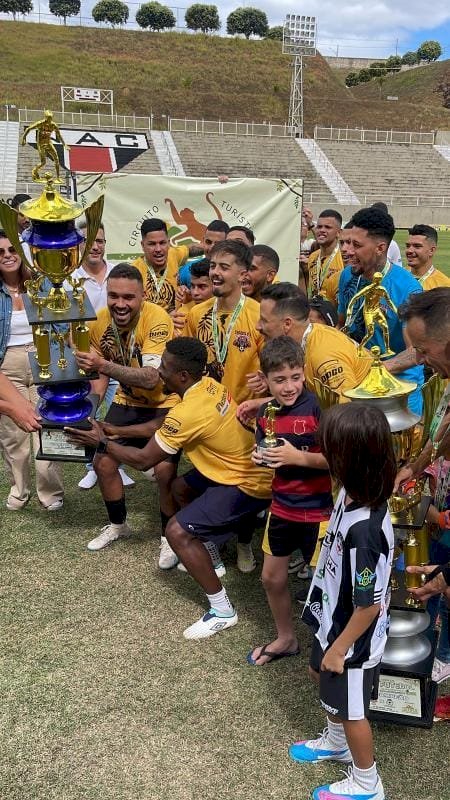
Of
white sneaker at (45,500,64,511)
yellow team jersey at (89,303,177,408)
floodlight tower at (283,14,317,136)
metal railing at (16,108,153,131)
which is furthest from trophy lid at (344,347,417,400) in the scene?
floodlight tower at (283,14,317,136)

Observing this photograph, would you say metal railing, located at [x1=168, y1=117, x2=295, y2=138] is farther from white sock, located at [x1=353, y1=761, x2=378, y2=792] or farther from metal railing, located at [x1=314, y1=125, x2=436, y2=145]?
white sock, located at [x1=353, y1=761, x2=378, y2=792]

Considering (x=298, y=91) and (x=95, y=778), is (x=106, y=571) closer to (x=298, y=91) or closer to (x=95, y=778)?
(x=95, y=778)

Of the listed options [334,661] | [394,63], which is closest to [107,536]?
[334,661]

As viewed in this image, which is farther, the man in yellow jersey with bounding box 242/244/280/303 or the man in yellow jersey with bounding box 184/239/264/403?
the man in yellow jersey with bounding box 242/244/280/303

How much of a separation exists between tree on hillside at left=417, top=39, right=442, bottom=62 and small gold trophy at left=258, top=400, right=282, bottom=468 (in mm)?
107019

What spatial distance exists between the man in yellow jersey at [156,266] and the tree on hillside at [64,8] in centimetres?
9161

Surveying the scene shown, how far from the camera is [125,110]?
1891 inches

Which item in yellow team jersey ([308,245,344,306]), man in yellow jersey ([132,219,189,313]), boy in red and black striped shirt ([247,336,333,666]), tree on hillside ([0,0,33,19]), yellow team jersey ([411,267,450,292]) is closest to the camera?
boy in red and black striped shirt ([247,336,333,666])

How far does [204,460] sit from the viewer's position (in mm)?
Answer: 4082

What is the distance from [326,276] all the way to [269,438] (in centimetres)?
446

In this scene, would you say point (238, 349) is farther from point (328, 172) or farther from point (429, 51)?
point (429, 51)

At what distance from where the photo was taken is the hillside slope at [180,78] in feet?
166

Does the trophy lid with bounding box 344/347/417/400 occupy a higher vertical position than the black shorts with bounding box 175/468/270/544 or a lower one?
higher

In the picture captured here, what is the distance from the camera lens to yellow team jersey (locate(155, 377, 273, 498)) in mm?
3863
